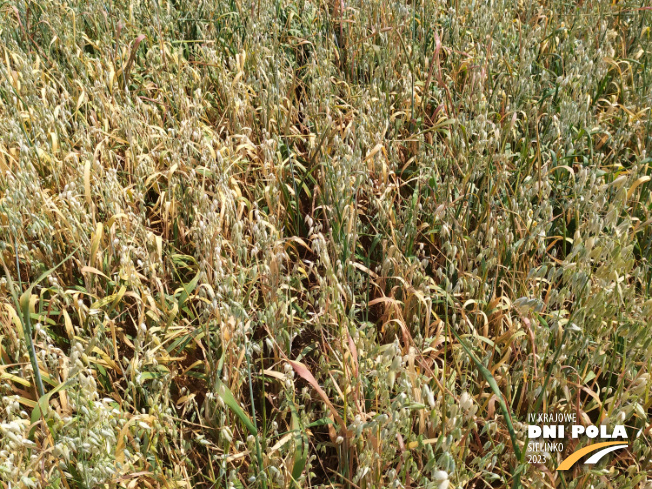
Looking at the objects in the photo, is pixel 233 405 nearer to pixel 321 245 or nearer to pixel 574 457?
pixel 321 245

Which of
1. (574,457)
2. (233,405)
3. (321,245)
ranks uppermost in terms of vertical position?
(321,245)

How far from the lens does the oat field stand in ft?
4.63

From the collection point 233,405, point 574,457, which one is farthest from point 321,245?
point 574,457

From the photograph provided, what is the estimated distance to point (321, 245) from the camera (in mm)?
1716

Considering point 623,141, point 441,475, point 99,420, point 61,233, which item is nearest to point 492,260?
point 441,475

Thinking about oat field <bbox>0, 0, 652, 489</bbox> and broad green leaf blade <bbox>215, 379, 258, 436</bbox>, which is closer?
broad green leaf blade <bbox>215, 379, 258, 436</bbox>

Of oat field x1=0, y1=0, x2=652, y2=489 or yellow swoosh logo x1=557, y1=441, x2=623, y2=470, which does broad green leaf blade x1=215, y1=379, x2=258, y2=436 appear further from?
yellow swoosh logo x1=557, y1=441, x2=623, y2=470

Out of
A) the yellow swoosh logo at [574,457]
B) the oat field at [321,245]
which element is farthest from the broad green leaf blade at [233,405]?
the yellow swoosh logo at [574,457]

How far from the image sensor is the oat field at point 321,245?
1.41 metres

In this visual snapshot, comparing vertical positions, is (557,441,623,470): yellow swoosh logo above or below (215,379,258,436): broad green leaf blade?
below

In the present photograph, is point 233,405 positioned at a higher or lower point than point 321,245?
lower

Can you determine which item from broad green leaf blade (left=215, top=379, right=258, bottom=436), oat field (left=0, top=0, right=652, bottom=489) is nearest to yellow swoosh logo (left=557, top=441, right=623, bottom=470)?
oat field (left=0, top=0, right=652, bottom=489)

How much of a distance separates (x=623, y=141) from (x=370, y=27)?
51.4 inches

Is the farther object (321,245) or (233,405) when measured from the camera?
(321,245)
